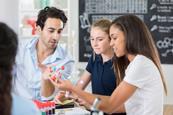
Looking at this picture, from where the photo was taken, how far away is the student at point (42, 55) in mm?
1679

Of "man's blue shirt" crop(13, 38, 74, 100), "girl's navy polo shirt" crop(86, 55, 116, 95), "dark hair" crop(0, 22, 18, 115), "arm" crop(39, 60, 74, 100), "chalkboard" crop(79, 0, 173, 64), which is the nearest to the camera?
"dark hair" crop(0, 22, 18, 115)

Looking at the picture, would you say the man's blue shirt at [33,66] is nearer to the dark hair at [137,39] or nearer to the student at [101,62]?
the student at [101,62]

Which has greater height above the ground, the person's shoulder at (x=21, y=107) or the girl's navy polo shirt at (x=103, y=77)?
the person's shoulder at (x=21, y=107)

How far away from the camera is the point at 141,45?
4.76 feet

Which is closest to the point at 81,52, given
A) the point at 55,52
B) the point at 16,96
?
the point at 55,52

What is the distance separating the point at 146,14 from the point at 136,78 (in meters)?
1.97

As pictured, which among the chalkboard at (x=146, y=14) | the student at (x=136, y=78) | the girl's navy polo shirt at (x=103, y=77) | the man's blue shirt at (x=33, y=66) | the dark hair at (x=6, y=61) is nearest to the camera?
the dark hair at (x=6, y=61)

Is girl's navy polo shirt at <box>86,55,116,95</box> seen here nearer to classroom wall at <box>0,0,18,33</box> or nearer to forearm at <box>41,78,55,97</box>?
Answer: forearm at <box>41,78,55,97</box>

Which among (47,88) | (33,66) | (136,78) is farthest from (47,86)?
(136,78)

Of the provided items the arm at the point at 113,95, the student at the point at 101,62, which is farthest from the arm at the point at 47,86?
the student at the point at 101,62

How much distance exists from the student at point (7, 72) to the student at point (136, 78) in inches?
26.4

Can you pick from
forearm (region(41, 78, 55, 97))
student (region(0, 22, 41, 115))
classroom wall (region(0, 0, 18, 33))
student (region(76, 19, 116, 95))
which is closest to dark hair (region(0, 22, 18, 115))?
student (region(0, 22, 41, 115))

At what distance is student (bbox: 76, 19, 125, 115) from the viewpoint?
173cm

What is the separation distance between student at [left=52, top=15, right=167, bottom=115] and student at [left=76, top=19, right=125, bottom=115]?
0.22 metres
